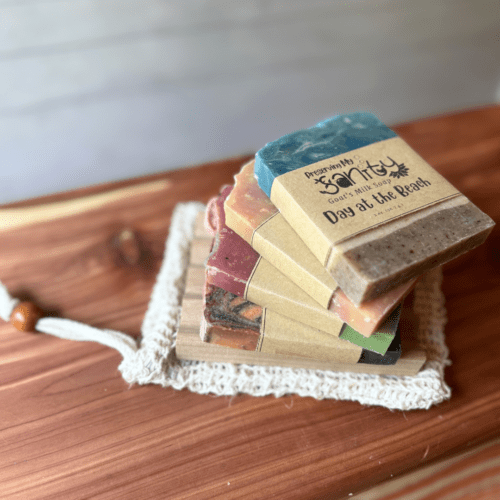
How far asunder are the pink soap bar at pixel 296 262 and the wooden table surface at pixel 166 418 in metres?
0.13

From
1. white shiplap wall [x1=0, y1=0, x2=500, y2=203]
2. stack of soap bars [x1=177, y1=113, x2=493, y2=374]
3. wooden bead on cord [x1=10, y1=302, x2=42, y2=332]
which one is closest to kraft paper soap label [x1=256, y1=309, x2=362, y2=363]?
stack of soap bars [x1=177, y1=113, x2=493, y2=374]

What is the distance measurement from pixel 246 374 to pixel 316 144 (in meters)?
0.25

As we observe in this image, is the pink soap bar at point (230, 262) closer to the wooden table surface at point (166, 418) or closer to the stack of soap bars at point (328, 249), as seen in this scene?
the stack of soap bars at point (328, 249)

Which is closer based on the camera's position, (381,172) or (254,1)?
(381,172)

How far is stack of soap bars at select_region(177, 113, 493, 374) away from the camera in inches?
14.8

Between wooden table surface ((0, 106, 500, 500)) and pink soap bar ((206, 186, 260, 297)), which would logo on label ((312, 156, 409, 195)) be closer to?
pink soap bar ((206, 186, 260, 297))

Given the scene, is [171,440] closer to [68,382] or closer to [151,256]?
[68,382]

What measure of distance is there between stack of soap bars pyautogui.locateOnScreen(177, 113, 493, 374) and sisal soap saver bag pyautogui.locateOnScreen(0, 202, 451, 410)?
1 cm

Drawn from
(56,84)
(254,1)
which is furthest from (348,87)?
(56,84)

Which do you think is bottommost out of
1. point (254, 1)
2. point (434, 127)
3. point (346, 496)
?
point (346, 496)

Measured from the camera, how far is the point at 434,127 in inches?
31.4

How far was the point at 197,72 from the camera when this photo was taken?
1.13m

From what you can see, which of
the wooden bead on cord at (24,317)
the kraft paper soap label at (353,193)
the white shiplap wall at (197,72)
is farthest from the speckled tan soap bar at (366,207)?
the white shiplap wall at (197,72)

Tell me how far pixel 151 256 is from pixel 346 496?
37cm
